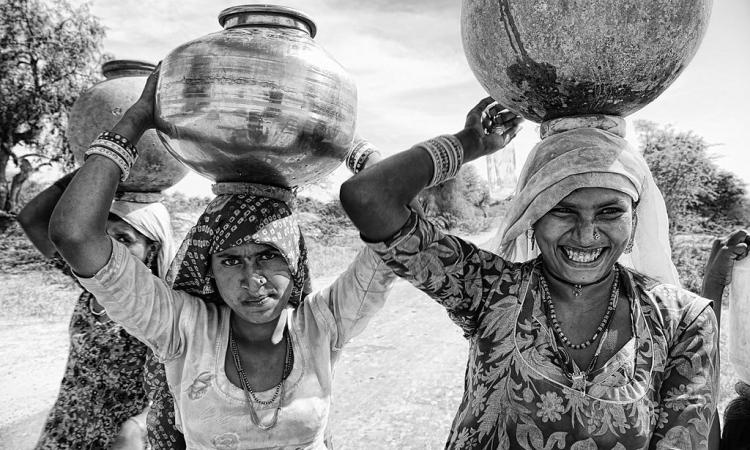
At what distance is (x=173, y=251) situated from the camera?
9.09 ft

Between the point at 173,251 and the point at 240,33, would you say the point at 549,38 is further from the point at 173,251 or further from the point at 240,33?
the point at 173,251

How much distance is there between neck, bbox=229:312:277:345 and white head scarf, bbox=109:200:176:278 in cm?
80

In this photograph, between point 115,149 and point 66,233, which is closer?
point 66,233

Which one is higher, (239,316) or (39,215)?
(39,215)

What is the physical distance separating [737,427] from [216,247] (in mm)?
2244

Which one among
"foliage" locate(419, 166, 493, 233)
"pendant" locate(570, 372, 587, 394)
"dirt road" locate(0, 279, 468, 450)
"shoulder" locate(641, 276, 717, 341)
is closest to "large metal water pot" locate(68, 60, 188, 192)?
"pendant" locate(570, 372, 587, 394)

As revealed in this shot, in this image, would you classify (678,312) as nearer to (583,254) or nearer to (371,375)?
(583,254)

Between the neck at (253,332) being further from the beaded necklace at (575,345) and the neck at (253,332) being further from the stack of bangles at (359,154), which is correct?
the beaded necklace at (575,345)

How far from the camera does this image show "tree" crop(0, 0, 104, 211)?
601 inches

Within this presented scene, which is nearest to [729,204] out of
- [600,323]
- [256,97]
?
[600,323]

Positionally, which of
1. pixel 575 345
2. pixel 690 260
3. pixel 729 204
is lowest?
pixel 575 345

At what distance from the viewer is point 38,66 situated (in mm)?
15617

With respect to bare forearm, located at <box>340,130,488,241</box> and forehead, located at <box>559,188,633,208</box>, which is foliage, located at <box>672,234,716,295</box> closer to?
forehead, located at <box>559,188,633,208</box>

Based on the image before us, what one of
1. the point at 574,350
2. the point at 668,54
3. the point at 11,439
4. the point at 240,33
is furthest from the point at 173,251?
the point at 11,439
